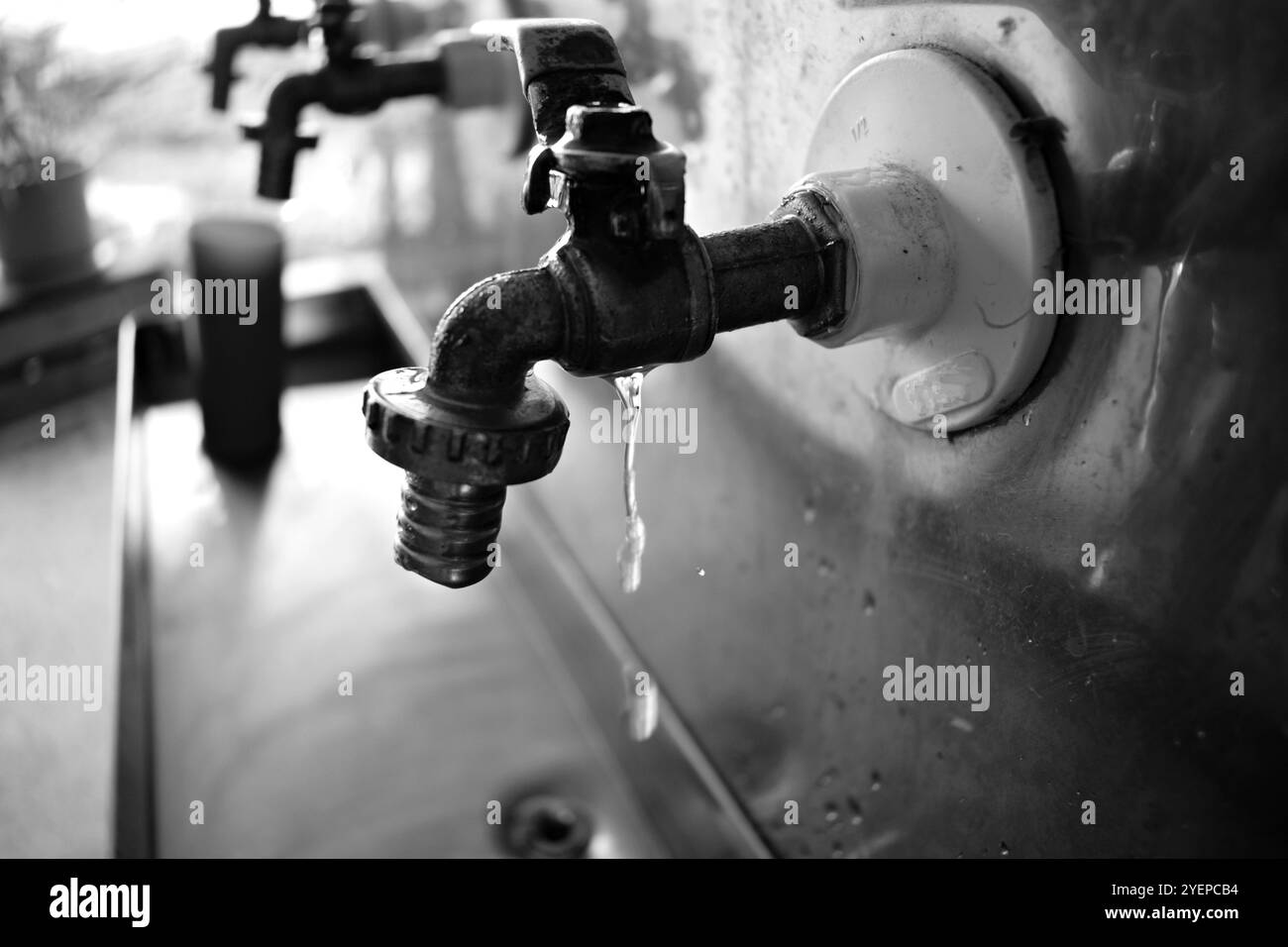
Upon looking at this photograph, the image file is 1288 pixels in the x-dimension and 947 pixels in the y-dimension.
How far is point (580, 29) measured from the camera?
543mm

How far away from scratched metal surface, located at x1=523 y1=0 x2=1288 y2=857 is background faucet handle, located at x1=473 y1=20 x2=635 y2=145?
142 mm

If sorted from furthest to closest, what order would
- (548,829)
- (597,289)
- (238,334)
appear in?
(238,334) < (548,829) < (597,289)

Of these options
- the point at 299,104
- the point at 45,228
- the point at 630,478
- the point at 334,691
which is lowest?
the point at 334,691

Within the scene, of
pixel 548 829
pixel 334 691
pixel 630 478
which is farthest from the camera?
pixel 334 691

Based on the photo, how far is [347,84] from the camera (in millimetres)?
993

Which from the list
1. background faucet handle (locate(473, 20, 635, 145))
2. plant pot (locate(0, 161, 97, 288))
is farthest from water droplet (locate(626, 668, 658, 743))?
plant pot (locate(0, 161, 97, 288))

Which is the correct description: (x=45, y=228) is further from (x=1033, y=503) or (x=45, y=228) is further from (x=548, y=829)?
(x=1033, y=503)

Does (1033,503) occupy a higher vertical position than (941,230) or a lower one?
lower

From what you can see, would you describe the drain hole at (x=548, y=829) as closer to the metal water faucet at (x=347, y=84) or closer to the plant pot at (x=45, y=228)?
the metal water faucet at (x=347, y=84)

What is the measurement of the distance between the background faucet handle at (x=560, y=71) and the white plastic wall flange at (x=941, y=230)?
0.11m

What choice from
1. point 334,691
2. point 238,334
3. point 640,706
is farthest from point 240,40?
point 640,706

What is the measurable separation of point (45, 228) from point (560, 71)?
1424mm

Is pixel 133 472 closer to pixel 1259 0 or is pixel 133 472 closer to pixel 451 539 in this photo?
pixel 451 539
